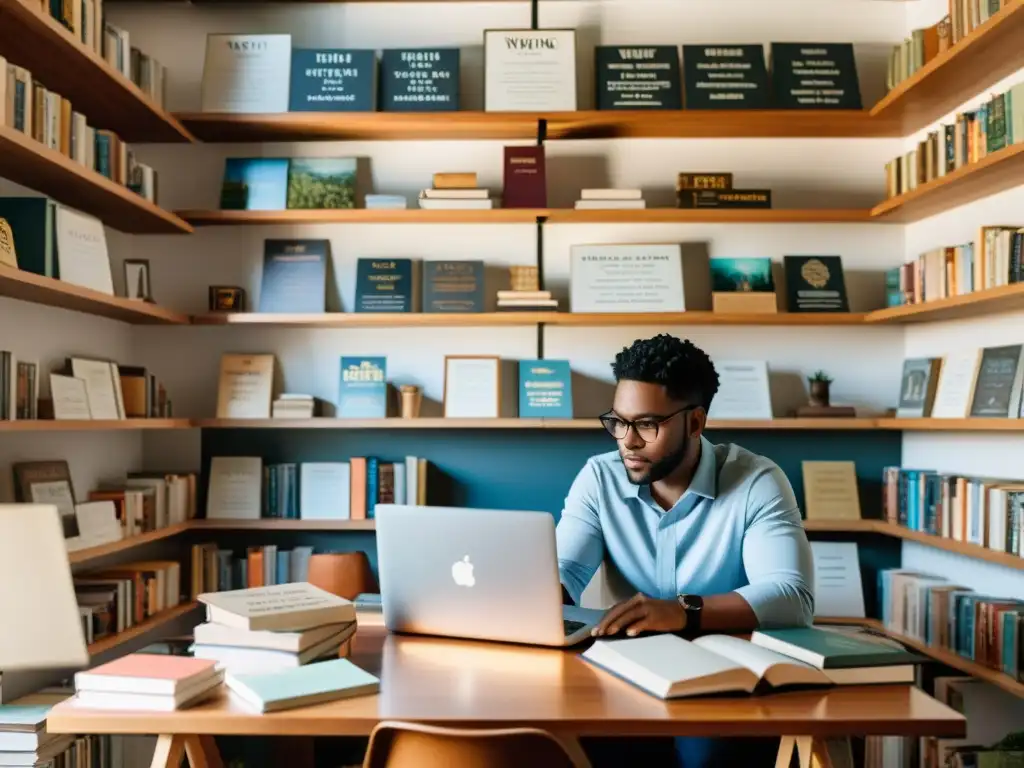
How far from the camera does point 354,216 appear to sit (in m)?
3.71

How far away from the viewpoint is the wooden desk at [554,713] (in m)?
1.46

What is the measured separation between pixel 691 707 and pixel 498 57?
2964 millimetres

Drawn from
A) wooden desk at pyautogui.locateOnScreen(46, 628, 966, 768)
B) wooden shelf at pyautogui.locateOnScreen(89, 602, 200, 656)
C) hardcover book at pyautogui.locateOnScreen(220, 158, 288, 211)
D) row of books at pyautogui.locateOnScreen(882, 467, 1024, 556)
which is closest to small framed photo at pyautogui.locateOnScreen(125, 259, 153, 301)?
hardcover book at pyautogui.locateOnScreen(220, 158, 288, 211)

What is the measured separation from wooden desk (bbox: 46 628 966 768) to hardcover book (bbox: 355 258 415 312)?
7.57 feet

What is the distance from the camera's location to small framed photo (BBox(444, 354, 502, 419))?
12.4 ft

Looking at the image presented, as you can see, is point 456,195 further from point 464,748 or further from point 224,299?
point 464,748

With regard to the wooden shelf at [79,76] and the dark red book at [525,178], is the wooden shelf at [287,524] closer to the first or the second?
the dark red book at [525,178]

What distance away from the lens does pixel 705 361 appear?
2.53m

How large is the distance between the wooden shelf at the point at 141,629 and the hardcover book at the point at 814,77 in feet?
10.0

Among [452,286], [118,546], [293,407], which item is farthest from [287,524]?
[452,286]

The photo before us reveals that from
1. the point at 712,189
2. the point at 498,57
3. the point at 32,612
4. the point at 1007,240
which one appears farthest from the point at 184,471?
the point at 1007,240

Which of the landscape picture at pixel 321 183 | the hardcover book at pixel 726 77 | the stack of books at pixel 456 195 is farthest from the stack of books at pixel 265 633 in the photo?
the hardcover book at pixel 726 77

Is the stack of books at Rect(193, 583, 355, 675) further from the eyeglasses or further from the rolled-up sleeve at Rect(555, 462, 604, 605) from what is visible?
the eyeglasses

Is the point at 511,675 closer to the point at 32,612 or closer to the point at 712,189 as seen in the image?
the point at 32,612
